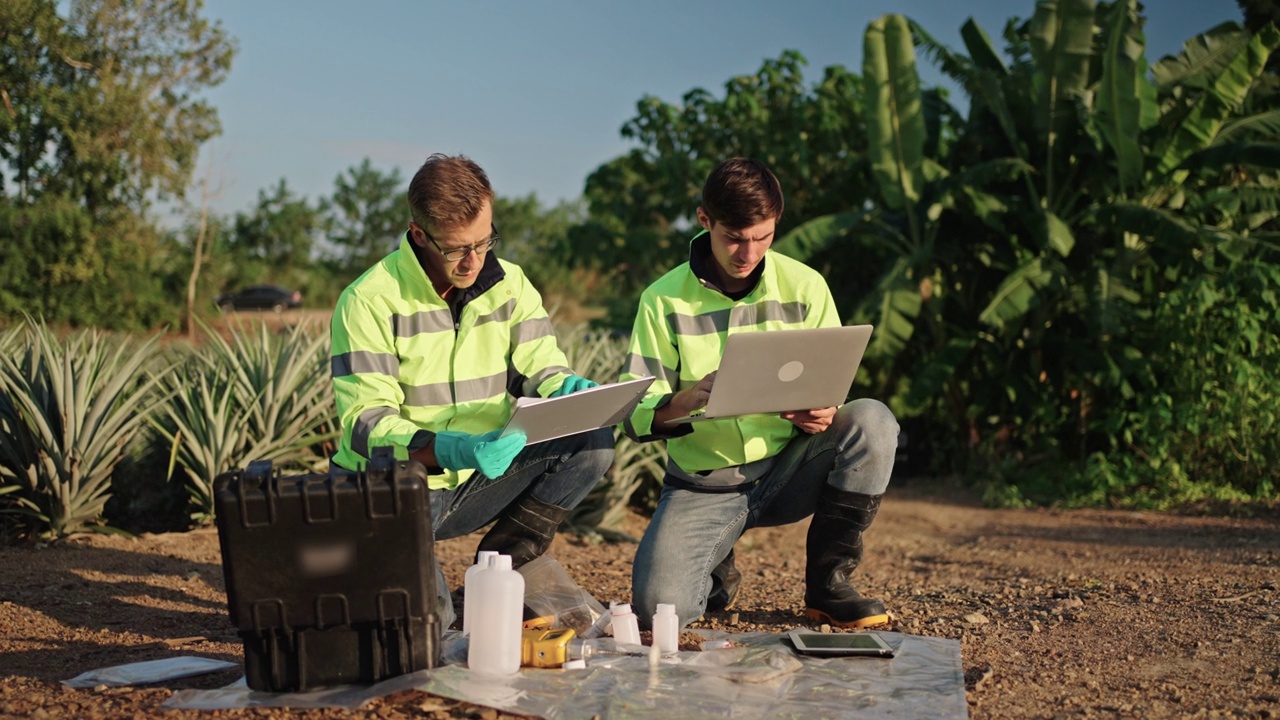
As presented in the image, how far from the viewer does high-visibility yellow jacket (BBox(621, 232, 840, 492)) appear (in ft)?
12.3

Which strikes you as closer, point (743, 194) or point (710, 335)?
point (743, 194)

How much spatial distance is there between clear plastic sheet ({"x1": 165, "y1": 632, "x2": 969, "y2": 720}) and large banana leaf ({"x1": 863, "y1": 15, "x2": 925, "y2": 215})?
6887 millimetres

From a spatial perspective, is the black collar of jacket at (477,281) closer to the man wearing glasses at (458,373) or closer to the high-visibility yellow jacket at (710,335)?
the man wearing glasses at (458,373)

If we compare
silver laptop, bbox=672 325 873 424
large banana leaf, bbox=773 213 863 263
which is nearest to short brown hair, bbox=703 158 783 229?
silver laptop, bbox=672 325 873 424

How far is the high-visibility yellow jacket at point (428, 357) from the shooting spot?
3.36m

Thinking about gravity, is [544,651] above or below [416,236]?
below

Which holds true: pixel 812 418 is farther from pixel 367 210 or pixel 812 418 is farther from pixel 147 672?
pixel 367 210

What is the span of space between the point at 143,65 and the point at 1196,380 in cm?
2285

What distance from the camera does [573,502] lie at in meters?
3.81

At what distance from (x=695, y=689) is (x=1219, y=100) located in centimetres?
760

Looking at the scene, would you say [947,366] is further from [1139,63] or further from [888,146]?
[1139,63]

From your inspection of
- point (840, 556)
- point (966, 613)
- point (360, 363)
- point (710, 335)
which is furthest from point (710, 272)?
point (966, 613)

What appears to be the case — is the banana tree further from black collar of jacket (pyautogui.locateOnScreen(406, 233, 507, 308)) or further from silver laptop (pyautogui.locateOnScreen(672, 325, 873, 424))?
black collar of jacket (pyautogui.locateOnScreen(406, 233, 507, 308))

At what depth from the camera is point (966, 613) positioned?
400 cm
